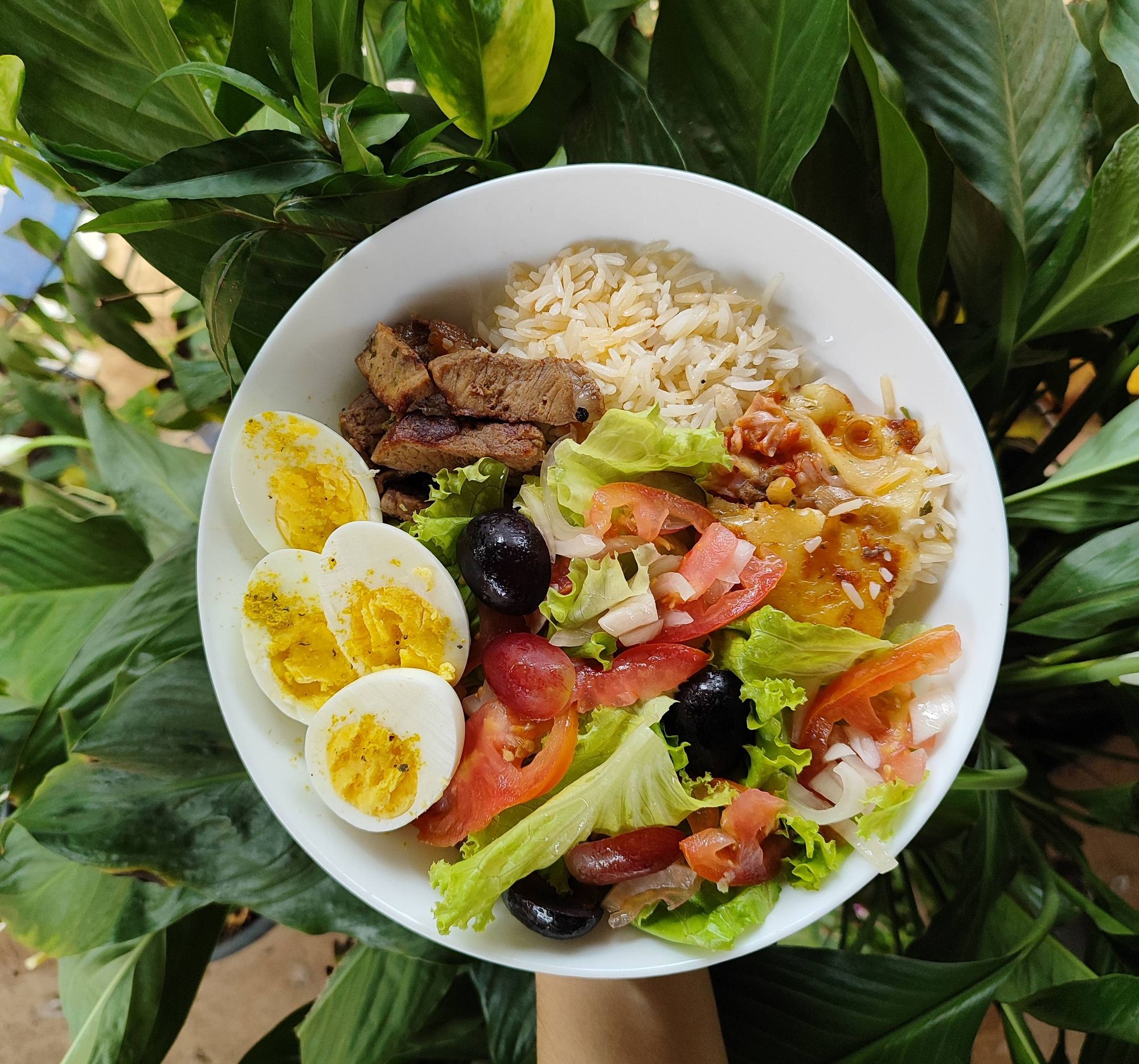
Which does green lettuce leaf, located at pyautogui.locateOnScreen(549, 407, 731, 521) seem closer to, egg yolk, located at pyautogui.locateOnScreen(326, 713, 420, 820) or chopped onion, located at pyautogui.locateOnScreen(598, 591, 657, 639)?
chopped onion, located at pyautogui.locateOnScreen(598, 591, 657, 639)

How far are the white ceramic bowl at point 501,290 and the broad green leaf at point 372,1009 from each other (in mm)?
417

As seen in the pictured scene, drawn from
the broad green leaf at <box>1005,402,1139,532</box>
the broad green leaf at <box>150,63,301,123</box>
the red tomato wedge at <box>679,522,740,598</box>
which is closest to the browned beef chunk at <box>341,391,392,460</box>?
the broad green leaf at <box>150,63,301,123</box>

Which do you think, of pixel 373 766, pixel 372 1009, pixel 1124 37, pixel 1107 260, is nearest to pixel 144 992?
pixel 372 1009

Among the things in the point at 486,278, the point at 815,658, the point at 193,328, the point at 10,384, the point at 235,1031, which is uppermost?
the point at 486,278

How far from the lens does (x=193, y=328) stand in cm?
183

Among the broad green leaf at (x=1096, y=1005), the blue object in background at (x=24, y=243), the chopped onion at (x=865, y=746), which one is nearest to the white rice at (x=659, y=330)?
the chopped onion at (x=865, y=746)

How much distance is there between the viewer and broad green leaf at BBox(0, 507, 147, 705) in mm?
1438

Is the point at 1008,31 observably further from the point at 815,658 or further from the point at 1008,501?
the point at 815,658

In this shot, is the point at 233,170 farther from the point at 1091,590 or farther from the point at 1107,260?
the point at 1091,590

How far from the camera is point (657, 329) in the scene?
113 cm

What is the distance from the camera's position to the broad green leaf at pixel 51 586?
56.6 inches

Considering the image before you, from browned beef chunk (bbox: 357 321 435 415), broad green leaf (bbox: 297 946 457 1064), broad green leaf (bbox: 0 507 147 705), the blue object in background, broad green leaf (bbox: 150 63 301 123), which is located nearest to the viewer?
broad green leaf (bbox: 150 63 301 123)

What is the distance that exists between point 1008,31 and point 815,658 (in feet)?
2.94

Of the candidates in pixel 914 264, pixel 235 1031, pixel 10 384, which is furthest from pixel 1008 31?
pixel 235 1031
